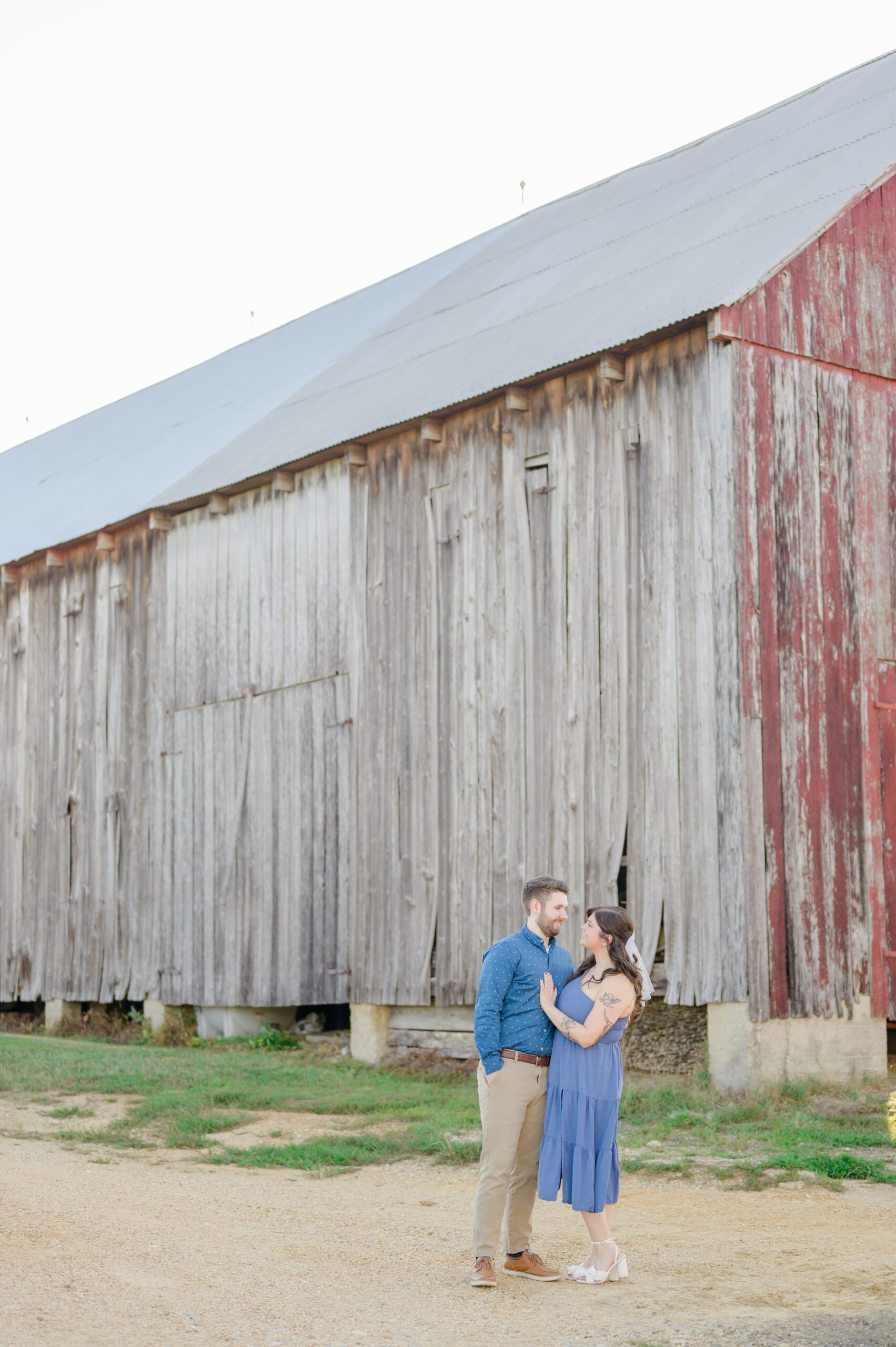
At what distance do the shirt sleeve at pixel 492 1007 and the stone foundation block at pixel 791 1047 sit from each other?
5.23 metres

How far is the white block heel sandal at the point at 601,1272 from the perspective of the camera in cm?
664

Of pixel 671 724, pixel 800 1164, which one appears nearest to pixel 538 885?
pixel 800 1164

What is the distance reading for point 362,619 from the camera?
50.5ft

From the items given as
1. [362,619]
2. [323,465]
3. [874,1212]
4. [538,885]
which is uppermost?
[323,465]

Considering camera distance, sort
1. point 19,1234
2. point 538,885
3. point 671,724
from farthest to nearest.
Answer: point 671,724 < point 19,1234 < point 538,885

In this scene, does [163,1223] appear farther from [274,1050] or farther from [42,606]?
[42,606]

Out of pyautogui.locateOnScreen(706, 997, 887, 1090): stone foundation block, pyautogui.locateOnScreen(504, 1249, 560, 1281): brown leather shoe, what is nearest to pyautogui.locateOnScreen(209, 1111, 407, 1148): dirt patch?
pyautogui.locateOnScreen(706, 997, 887, 1090): stone foundation block

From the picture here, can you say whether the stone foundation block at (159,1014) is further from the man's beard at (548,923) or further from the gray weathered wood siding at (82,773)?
the man's beard at (548,923)

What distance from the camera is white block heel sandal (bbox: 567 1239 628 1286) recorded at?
664 centimetres

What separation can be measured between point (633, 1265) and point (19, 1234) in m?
2.91

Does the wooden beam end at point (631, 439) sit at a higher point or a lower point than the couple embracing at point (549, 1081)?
higher

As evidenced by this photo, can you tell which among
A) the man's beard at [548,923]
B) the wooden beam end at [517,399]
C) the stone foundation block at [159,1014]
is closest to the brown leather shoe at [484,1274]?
the man's beard at [548,923]

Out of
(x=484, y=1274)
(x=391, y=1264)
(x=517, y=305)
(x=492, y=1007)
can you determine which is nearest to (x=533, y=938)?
(x=492, y=1007)

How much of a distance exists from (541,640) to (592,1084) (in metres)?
7.18
